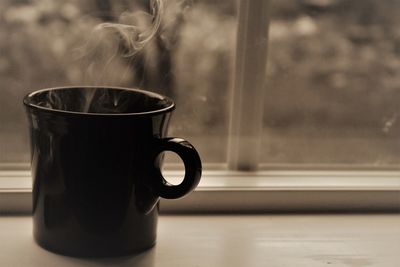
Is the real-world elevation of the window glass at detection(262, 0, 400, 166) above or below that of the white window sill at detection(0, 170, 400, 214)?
above

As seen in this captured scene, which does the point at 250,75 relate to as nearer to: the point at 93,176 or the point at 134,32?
the point at 134,32

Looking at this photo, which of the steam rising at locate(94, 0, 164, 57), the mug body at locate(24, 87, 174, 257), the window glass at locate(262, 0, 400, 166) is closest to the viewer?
the mug body at locate(24, 87, 174, 257)

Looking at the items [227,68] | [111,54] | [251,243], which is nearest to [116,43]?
[111,54]

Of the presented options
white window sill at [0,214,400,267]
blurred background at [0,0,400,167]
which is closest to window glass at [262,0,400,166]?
blurred background at [0,0,400,167]

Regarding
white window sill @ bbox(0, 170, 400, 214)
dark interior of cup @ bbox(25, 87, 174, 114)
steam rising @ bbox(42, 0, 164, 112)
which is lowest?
white window sill @ bbox(0, 170, 400, 214)

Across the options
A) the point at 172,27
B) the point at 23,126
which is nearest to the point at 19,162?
the point at 23,126

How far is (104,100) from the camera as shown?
0.63 meters

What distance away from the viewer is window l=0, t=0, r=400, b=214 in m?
0.73

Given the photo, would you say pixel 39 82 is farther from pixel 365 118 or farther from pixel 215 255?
pixel 365 118

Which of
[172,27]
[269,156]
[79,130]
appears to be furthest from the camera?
[269,156]

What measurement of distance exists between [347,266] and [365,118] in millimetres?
289

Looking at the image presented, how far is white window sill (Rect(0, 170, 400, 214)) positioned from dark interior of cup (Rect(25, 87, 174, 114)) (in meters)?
0.13

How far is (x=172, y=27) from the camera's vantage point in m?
0.75

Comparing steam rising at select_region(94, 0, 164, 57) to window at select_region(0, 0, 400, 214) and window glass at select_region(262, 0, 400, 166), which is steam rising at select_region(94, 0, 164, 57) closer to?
window at select_region(0, 0, 400, 214)
